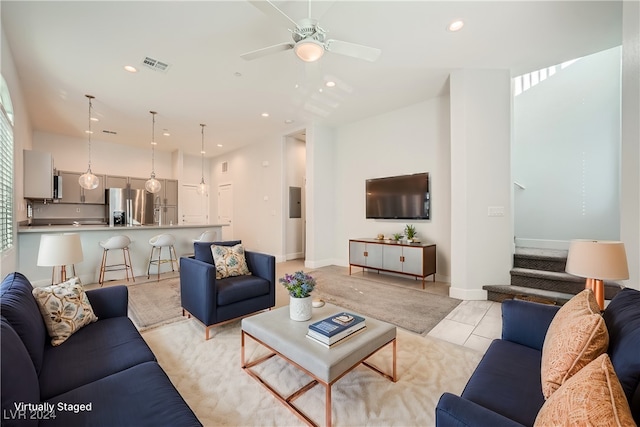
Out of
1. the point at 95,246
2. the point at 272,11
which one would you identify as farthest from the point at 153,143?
the point at 272,11

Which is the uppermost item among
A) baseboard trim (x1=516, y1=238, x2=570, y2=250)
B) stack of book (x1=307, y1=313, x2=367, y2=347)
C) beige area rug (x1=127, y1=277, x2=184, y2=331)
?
baseboard trim (x1=516, y1=238, x2=570, y2=250)

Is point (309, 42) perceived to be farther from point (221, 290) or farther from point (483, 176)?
point (483, 176)

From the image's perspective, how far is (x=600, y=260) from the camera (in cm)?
176

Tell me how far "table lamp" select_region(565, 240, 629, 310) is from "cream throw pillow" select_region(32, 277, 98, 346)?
329 cm

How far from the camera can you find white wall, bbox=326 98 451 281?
4.51 m

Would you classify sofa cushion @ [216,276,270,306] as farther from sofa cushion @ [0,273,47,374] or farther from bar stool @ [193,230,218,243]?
bar stool @ [193,230,218,243]

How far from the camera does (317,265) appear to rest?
18.8 feet

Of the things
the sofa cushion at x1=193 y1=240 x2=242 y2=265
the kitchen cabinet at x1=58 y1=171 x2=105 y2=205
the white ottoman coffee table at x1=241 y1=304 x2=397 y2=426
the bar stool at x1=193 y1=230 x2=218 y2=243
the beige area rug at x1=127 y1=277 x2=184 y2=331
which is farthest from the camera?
the kitchen cabinet at x1=58 y1=171 x2=105 y2=205

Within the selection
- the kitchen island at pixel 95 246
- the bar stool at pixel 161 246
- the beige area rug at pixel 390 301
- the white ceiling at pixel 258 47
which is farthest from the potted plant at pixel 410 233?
the bar stool at pixel 161 246

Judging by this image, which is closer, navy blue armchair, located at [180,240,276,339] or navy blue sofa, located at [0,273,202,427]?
navy blue sofa, located at [0,273,202,427]

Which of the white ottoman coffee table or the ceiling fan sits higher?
the ceiling fan

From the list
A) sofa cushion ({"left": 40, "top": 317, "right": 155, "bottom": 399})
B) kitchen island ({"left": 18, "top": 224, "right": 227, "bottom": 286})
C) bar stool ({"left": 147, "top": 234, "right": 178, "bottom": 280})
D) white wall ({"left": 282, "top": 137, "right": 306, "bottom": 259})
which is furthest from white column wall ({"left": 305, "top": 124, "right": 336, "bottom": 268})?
sofa cushion ({"left": 40, "top": 317, "right": 155, "bottom": 399})

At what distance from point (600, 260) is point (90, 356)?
3084 millimetres

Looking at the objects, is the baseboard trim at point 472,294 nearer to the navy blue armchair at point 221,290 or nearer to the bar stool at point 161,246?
the navy blue armchair at point 221,290
